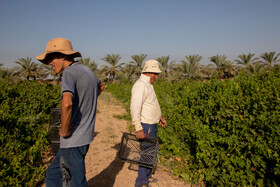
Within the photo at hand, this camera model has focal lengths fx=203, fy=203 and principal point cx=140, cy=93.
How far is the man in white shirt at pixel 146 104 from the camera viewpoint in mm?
2984

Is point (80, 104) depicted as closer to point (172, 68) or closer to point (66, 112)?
point (66, 112)

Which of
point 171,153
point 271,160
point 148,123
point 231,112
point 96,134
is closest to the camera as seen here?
point 271,160

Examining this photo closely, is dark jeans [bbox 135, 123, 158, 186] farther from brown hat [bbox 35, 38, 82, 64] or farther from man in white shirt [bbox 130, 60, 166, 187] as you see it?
brown hat [bbox 35, 38, 82, 64]

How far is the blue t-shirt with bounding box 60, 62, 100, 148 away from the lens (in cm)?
200

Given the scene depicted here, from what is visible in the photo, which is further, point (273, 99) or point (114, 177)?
point (114, 177)

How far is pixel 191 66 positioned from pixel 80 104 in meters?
34.1

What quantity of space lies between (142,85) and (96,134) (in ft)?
14.8

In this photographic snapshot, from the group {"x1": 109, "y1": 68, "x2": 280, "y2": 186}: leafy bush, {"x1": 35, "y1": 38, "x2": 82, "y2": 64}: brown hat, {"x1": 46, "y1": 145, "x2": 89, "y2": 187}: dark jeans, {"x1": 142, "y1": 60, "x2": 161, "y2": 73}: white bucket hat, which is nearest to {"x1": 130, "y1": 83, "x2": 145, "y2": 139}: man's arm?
{"x1": 142, "y1": 60, "x2": 161, "y2": 73}: white bucket hat

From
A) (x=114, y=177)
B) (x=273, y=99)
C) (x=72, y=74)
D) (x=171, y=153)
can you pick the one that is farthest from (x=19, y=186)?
(x=273, y=99)

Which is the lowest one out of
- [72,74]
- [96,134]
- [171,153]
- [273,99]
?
[96,134]

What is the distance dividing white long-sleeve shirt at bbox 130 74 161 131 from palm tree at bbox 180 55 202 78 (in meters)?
32.2

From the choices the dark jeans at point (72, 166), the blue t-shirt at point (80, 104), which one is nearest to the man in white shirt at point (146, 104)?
the blue t-shirt at point (80, 104)

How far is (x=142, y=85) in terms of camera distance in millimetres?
3033

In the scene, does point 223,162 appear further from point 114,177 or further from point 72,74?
point 72,74
